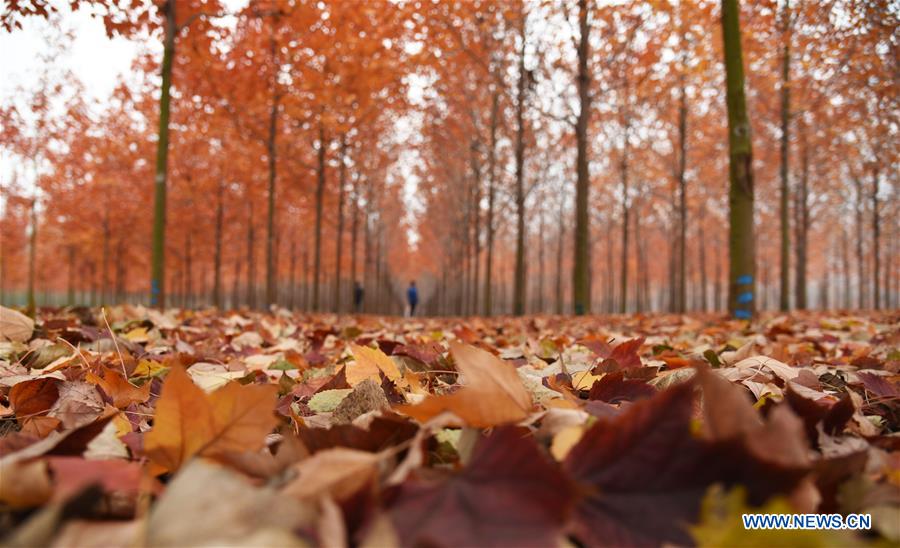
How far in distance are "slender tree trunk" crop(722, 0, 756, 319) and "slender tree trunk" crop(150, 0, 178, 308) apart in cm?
610

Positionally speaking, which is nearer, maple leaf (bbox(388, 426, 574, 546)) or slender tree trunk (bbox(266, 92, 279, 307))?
maple leaf (bbox(388, 426, 574, 546))

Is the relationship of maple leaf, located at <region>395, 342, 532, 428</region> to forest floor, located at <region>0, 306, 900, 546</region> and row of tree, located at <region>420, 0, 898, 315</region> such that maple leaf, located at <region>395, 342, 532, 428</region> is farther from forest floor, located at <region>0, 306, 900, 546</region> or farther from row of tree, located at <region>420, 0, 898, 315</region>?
row of tree, located at <region>420, 0, 898, 315</region>

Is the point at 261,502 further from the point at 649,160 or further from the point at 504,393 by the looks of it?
the point at 649,160

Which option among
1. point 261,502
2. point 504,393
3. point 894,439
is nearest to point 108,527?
point 261,502

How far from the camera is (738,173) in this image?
16.4ft

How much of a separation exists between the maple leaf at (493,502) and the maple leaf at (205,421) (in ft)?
0.80

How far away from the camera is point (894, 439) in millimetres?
796

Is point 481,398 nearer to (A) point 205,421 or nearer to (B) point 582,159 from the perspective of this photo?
(A) point 205,421

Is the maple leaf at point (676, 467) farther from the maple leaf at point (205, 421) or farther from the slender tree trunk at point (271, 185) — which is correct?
the slender tree trunk at point (271, 185)

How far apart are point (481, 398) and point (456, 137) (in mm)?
13813

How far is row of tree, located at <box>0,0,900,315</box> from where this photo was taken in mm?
6746

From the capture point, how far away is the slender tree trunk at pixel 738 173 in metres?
5.00

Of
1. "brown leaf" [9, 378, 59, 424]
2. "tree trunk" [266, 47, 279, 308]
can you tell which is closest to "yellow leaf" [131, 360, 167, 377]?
"brown leaf" [9, 378, 59, 424]

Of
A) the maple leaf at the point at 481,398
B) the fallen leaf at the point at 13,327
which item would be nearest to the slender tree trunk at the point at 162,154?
the fallen leaf at the point at 13,327
